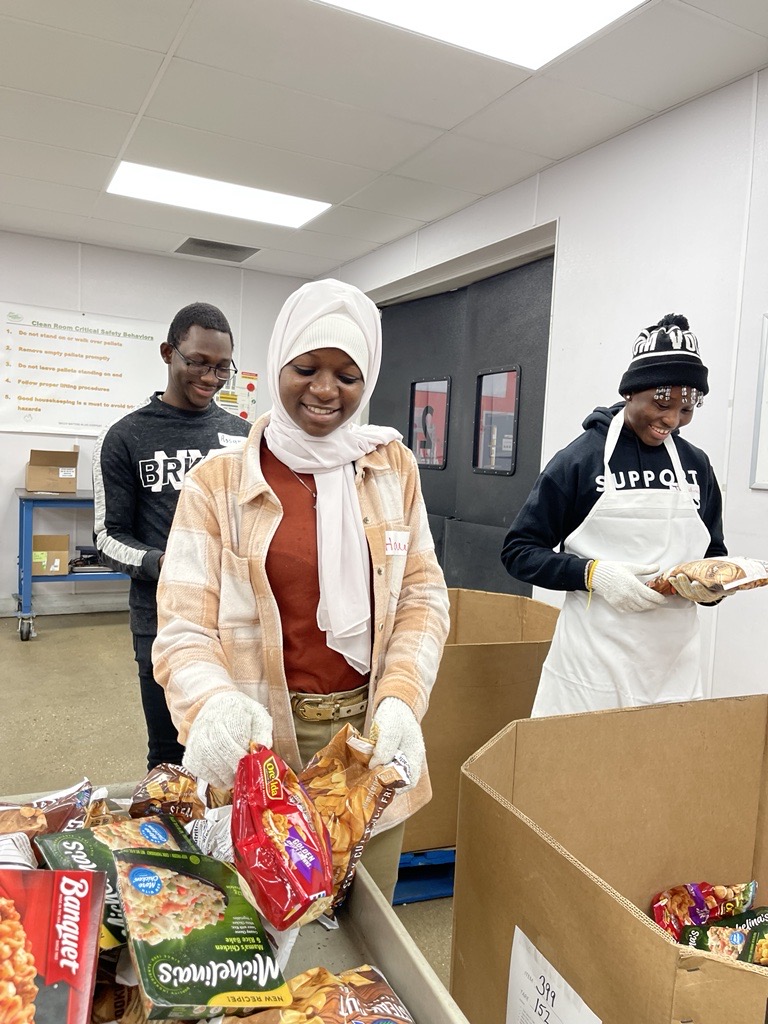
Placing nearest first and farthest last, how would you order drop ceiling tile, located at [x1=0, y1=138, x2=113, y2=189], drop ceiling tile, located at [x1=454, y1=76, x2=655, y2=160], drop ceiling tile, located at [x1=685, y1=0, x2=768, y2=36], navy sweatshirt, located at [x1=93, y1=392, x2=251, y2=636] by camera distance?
navy sweatshirt, located at [x1=93, y1=392, x2=251, y2=636] → drop ceiling tile, located at [x1=685, y1=0, x2=768, y2=36] → drop ceiling tile, located at [x1=454, y1=76, x2=655, y2=160] → drop ceiling tile, located at [x1=0, y1=138, x2=113, y2=189]

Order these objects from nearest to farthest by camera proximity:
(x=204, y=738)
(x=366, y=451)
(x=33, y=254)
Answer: (x=204, y=738) < (x=366, y=451) < (x=33, y=254)

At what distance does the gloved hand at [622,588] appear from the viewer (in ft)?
5.25

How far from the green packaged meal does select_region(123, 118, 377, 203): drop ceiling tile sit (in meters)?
2.93

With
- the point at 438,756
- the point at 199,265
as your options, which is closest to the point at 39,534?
the point at 199,265

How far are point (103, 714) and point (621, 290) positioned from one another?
2.94 metres

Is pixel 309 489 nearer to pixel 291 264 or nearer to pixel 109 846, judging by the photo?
pixel 109 846

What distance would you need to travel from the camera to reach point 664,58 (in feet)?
7.43

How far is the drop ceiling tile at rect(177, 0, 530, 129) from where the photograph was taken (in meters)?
2.17

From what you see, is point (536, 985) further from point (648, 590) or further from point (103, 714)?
point (103, 714)

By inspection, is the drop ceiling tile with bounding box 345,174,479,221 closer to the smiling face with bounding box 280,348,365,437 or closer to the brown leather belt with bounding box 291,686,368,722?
the smiling face with bounding box 280,348,365,437

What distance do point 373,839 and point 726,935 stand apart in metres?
0.58

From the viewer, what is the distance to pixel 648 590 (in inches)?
63.1

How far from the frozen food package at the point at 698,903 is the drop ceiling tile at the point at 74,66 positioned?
2766 mm

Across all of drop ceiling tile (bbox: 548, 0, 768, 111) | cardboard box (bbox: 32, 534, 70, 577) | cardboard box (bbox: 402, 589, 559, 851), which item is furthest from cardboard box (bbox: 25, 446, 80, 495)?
drop ceiling tile (bbox: 548, 0, 768, 111)
